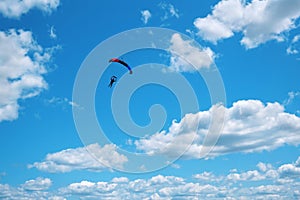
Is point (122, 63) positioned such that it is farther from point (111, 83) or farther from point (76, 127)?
point (76, 127)

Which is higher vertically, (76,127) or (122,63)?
(122,63)

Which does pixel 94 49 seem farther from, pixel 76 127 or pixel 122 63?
pixel 76 127

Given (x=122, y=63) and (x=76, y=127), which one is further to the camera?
(x=122, y=63)

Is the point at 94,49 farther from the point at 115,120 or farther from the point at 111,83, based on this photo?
the point at 115,120

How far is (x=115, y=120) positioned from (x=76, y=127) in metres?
9.72

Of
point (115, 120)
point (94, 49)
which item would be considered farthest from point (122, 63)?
point (115, 120)

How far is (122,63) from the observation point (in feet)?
247

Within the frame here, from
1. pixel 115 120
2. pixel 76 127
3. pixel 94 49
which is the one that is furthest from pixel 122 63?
pixel 76 127

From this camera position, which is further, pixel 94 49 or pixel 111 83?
pixel 94 49

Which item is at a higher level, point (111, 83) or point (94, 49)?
point (94, 49)

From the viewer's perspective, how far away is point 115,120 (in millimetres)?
Result: 74312

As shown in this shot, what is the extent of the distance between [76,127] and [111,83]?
949 cm

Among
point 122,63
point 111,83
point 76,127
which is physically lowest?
point 76,127

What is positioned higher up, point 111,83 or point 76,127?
point 111,83
